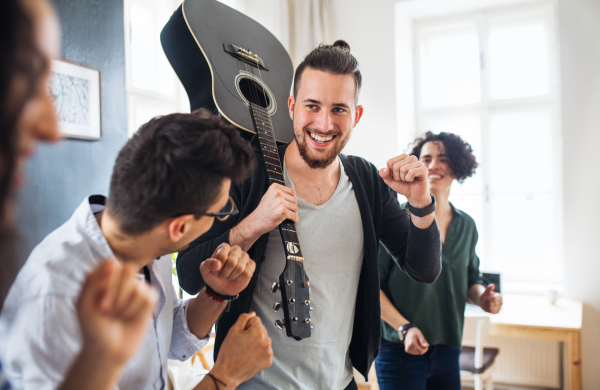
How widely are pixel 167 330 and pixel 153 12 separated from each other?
Answer: 2316 mm

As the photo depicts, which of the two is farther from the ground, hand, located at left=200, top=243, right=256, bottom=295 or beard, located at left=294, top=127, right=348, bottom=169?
beard, located at left=294, top=127, right=348, bottom=169

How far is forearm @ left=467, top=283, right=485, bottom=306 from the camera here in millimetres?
1873

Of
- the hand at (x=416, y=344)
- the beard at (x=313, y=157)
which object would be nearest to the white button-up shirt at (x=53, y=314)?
the beard at (x=313, y=157)

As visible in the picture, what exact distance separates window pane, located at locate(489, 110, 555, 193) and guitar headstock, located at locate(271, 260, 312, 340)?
10.3ft

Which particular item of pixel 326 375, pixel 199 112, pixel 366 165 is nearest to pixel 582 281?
pixel 366 165

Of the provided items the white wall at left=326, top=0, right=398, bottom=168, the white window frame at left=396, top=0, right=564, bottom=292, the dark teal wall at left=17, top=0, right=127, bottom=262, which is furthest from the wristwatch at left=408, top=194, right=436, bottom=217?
the white window frame at left=396, top=0, right=564, bottom=292

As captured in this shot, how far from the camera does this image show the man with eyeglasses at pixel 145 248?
634 millimetres

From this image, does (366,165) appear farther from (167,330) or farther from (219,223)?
(167,330)

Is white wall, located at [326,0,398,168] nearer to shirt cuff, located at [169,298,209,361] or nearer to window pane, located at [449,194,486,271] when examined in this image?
window pane, located at [449,194,486,271]

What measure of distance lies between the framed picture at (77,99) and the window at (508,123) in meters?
2.83

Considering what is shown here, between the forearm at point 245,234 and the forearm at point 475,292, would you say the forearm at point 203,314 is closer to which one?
the forearm at point 245,234

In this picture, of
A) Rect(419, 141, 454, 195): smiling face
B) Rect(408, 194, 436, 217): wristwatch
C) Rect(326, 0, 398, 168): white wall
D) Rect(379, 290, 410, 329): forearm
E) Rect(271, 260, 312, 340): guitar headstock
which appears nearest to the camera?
Rect(271, 260, 312, 340): guitar headstock

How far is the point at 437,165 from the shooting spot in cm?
208

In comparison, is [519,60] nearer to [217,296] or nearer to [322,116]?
[322,116]
